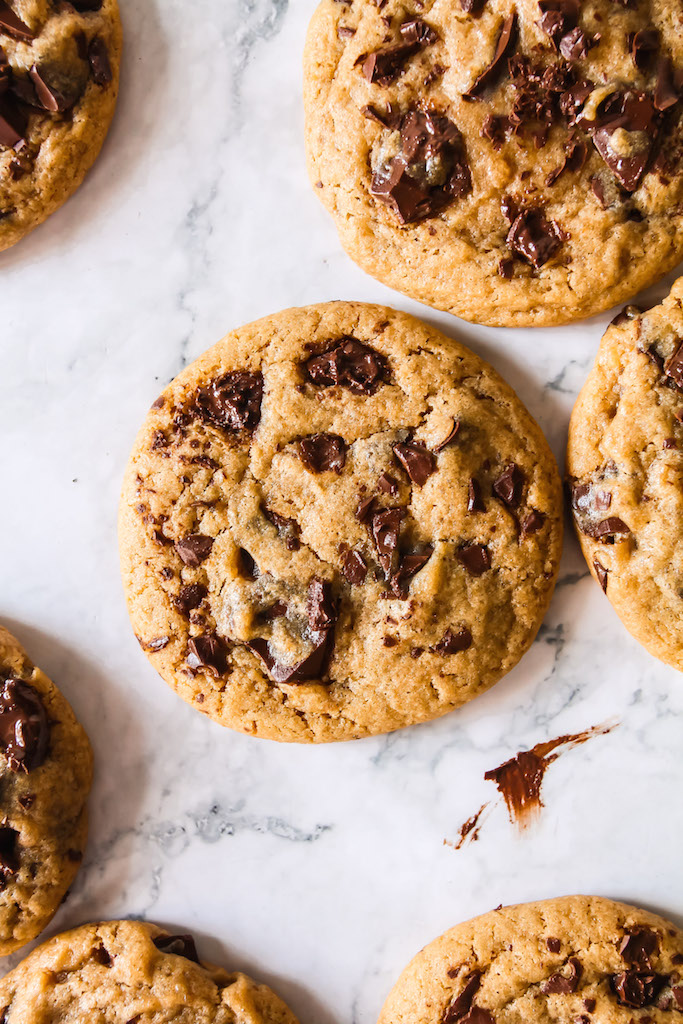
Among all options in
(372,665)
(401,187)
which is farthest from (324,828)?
(401,187)

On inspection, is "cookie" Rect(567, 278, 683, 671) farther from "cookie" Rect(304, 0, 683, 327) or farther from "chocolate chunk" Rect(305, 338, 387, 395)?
"chocolate chunk" Rect(305, 338, 387, 395)

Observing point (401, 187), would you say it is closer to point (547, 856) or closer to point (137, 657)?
point (137, 657)

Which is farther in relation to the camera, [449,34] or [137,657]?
[137,657]

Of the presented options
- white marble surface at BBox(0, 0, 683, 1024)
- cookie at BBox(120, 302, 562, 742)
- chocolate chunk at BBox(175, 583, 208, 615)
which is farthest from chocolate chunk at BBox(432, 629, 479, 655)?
chocolate chunk at BBox(175, 583, 208, 615)

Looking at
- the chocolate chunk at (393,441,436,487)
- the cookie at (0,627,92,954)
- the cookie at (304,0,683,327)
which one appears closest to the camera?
the cookie at (304,0,683,327)

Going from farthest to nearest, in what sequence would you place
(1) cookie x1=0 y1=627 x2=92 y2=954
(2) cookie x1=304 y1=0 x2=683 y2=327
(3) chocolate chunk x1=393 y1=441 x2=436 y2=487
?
(1) cookie x1=0 y1=627 x2=92 y2=954
(3) chocolate chunk x1=393 y1=441 x2=436 y2=487
(2) cookie x1=304 y1=0 x2=683 y2=327

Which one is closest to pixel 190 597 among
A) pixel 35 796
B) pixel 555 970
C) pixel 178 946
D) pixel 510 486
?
pixel 35 796

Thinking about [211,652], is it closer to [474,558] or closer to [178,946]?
[474,558]
